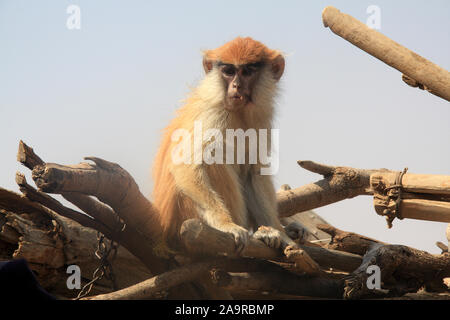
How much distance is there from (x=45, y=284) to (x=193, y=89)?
2.55 metres

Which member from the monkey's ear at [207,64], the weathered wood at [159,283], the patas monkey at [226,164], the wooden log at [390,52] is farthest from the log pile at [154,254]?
the monkey's ear at [207,64]

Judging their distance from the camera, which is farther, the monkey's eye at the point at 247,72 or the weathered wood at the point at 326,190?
the weathered wood at the point at 326,190

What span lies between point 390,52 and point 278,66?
172 centimetres

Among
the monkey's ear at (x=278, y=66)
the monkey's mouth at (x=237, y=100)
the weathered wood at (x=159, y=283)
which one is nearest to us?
the weathered wood at (x=159, y=283)

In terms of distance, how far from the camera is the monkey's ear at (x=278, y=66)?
6.39 m

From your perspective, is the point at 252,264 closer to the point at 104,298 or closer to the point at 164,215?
the point at 164,215

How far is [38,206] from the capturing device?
513cm

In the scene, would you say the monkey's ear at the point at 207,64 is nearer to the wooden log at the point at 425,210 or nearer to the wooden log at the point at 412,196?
the wooden log at the point at 412,196

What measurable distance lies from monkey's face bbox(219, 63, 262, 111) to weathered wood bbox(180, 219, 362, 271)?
1.54 metres

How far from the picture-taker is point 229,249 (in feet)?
15.7

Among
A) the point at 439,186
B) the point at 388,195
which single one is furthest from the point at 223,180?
the point at 439,186

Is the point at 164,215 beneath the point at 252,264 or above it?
→ above

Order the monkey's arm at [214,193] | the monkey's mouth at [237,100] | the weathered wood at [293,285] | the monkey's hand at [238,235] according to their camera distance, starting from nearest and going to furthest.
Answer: the monkey's hand at [238,235]
the weathered wood at [293,285]
the monkey's arm at [214,193]
the monkey's mouth at [237,100]

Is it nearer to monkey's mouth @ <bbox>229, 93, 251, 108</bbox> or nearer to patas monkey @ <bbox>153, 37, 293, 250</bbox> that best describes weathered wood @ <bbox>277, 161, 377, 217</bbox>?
patas monkey @ <bbox>153, 37, 293, 250</bbox>
